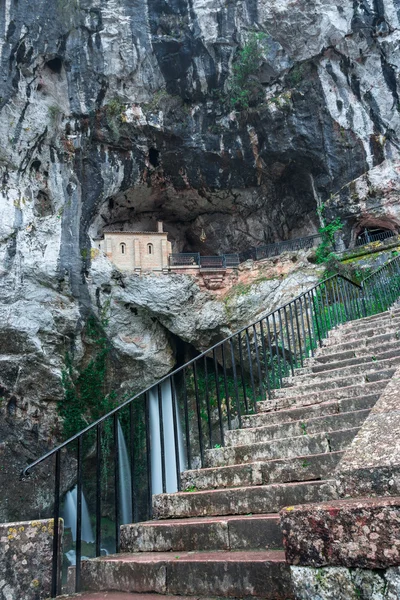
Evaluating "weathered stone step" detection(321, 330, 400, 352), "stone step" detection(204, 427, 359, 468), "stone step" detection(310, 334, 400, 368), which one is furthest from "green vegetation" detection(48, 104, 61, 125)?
"stone step" detection(204, 427, 359, 468)

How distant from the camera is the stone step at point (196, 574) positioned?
6.68 ft

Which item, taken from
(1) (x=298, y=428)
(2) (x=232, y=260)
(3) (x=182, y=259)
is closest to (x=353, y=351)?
(1) (x=298, y=428)

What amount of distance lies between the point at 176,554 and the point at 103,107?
1926cm

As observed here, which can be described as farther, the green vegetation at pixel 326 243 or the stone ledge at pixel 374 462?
the green vegetation at pixel 326 243

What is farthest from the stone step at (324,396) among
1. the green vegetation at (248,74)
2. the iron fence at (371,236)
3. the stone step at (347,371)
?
the green vegetation at (248,74)

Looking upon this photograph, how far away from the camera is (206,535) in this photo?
8.87 ft

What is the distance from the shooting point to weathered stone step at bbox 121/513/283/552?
2.47 meters

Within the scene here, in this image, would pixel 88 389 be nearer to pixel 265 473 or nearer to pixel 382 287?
pixel 382 287

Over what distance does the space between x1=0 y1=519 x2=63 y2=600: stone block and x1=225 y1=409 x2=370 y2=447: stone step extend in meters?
1.84

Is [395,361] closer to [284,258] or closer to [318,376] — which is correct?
[318,376]

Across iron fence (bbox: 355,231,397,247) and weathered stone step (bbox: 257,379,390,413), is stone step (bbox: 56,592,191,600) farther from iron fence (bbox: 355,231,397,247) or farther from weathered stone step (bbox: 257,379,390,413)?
iron fence (bbox: 355,231,397,247)

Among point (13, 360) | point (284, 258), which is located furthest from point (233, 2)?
point (13, 360)

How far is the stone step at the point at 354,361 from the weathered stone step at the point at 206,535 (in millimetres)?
2914

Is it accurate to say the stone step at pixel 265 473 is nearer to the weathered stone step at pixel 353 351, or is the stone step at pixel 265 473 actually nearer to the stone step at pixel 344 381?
the stone step at pixel 344 381
